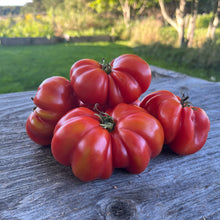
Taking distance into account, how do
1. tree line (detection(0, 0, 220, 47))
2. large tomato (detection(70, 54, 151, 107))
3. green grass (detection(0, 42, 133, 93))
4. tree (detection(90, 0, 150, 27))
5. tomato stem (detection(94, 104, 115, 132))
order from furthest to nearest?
tree (detection(90, 0, 150, 27))
tree line (detection(0, 0, 220, 47))
green grass (detection(0, 42, 133, 93))
large tomato (detection(70, 54, 151, 107))
tomato stem (detection(94, 104, 115, 132))

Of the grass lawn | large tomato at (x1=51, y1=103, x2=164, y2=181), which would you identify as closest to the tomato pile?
large tomato at (x1=51, y1=103, x2=164, y2=181)

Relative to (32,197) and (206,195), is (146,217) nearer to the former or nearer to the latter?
(206,195)

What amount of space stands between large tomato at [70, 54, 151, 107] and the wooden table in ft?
1.01

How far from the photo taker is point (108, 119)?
2.75 feet

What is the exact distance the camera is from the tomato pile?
77 cm

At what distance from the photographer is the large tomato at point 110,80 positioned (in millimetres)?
908

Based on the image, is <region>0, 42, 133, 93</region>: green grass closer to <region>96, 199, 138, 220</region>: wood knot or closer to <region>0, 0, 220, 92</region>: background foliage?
<region>0, 0, 220, 92</region>: background foliage

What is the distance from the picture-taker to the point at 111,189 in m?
0.79

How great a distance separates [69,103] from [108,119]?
9.8 inches

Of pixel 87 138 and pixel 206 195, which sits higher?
pixel 87 138

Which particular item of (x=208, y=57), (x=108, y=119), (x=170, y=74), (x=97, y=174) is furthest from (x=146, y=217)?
(x=208, y=57)

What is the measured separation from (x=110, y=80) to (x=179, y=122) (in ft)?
1.15

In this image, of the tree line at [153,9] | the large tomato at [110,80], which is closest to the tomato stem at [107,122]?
the large tomato at [110,80]

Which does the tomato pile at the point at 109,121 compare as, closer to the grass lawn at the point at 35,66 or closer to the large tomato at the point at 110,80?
the large tomato at the point at 110,80
